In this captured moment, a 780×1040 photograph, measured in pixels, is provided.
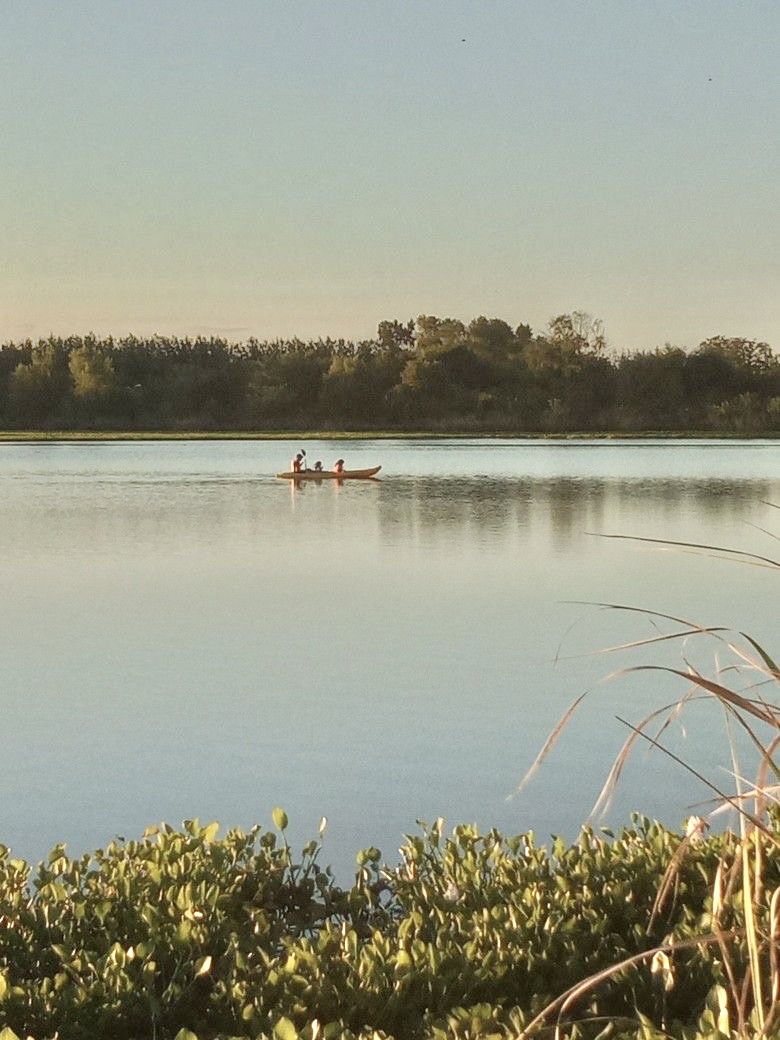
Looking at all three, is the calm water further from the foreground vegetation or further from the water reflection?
the foreground vegetation

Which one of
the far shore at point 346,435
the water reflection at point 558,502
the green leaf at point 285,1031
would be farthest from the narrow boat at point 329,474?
the far shore at point 346,435

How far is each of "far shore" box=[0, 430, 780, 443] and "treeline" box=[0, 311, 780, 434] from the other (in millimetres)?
1061

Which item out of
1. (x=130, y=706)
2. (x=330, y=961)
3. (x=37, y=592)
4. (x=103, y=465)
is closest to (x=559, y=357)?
(x=103, y=465)

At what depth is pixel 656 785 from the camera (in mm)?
6930

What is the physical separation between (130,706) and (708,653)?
425 cm

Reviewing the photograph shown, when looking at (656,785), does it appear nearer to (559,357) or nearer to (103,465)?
(103,465)

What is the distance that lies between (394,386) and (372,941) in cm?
8031

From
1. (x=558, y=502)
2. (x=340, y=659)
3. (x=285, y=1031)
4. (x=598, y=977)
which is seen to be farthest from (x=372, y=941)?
(x=558, y=502)

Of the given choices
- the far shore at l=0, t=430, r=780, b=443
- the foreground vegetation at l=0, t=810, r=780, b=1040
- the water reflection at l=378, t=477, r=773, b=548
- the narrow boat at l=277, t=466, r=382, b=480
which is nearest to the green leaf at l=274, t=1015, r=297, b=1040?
the foreground vegetation at l=0, t=810, r=780, b=1040

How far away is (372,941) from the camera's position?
3.52 meters

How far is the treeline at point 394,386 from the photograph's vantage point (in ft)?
258

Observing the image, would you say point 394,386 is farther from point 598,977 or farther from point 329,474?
point 598,977

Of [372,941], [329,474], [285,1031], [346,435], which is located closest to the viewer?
[285,1031]

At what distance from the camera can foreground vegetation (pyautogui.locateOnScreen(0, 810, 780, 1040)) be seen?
335 centimetres
